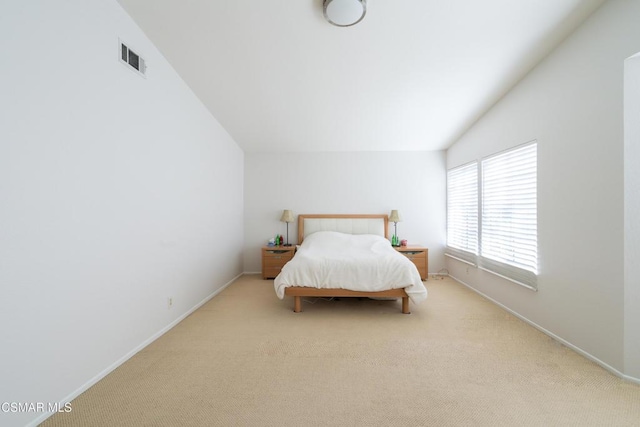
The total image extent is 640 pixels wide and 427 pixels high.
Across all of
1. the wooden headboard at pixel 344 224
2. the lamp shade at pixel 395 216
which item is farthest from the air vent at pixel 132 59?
the lamp shade at pixel 395 216

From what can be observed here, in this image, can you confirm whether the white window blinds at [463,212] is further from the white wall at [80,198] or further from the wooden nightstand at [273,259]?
the white wall at [80,198]

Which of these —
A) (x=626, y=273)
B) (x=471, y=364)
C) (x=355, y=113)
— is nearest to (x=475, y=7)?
(x=355, y=113)

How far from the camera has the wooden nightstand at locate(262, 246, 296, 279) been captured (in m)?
4.56

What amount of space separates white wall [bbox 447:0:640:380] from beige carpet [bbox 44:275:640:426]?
311mm

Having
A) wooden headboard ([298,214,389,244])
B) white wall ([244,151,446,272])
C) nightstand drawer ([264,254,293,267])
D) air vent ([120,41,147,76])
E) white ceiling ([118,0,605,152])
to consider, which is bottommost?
nightstand drawer ([264,254,293,267])

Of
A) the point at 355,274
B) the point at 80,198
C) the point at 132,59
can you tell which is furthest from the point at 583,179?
the point at 132,59

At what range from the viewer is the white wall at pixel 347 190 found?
4855 mm

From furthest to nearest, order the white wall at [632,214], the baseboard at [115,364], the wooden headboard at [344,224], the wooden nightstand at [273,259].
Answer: the wooden headboard at [344,224], the wooden nightstand at [273,259], the white wall at [632,214], the baseboard at [115,364]

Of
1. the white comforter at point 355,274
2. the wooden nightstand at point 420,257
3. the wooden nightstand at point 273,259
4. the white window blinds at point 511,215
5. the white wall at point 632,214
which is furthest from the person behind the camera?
the wooden nightstand at point 273,259

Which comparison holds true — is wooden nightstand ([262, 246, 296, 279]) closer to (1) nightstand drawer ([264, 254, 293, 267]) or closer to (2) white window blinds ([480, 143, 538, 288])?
(1) nightstand drawer ([264, 254, 293, 267])

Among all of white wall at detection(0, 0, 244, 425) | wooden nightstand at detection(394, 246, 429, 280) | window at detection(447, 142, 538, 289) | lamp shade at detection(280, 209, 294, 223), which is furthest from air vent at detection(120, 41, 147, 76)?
wooden nightstand at detection(394, 246, 429, 280)

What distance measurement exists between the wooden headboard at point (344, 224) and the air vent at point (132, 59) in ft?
10.5

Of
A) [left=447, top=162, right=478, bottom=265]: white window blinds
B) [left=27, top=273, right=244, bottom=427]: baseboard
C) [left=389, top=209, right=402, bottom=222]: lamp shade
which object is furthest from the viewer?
[left=389, top=209, right=402, bottom=222]: lamp shade

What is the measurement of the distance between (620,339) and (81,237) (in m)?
3.78
